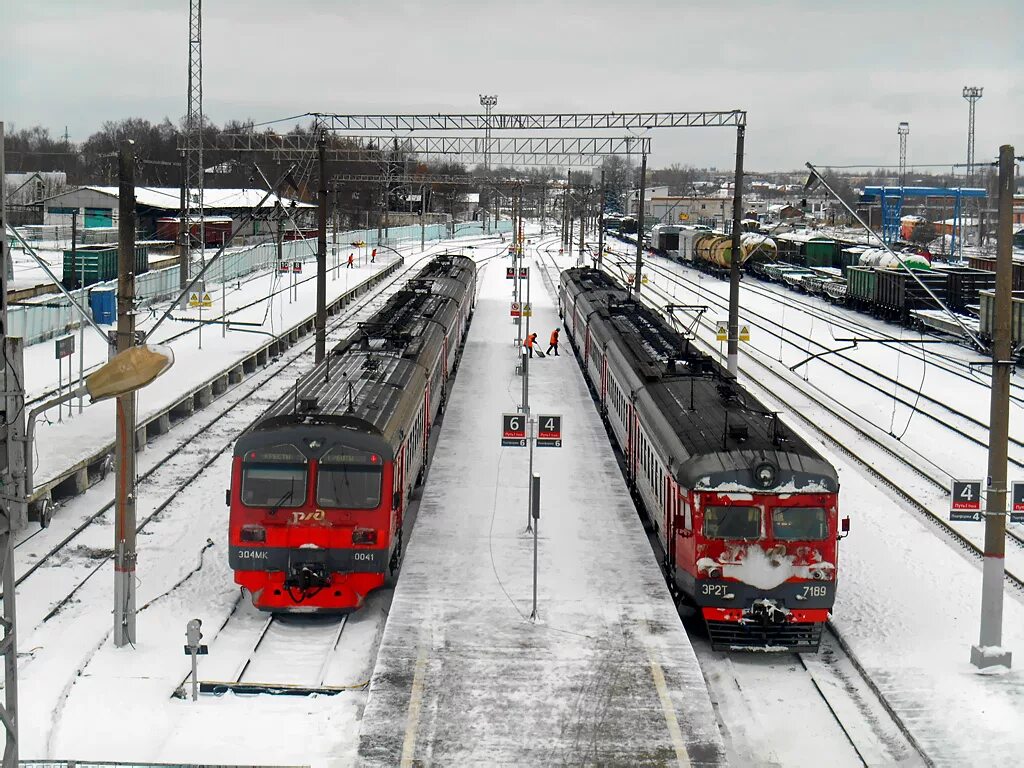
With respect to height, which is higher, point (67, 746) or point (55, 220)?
point (55, 220)

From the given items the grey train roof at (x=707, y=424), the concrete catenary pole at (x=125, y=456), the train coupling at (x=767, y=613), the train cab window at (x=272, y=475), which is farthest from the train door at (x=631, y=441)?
the concrete catenary pole at (x=125, y=456)

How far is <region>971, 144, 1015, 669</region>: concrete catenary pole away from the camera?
15.0 m

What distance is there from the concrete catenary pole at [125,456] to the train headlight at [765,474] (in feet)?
25.1

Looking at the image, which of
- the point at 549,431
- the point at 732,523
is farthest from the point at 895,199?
the point at 732,523

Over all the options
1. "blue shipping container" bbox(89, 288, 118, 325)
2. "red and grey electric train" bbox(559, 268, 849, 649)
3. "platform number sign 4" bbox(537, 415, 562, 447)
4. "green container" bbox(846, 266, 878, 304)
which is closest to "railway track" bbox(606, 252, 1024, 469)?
"green container" bbox(846, 266, 878, 304)

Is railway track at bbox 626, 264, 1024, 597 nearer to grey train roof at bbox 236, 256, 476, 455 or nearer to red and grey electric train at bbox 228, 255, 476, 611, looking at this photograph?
grey train roof at bbox 236, 256, 476, 455

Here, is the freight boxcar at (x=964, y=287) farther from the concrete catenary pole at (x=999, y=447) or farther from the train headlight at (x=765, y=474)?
the train headlight at (x=765, y=474)

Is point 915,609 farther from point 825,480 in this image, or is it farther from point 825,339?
point 825,339

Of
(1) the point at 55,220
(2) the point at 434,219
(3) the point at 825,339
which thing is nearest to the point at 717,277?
(3) the point at 825,339

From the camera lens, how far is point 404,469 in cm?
1850

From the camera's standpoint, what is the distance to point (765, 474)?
15.1 m

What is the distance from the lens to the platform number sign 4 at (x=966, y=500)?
15.6 metres

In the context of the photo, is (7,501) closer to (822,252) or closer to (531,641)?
(531,641)

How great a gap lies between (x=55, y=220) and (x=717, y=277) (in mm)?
49421
